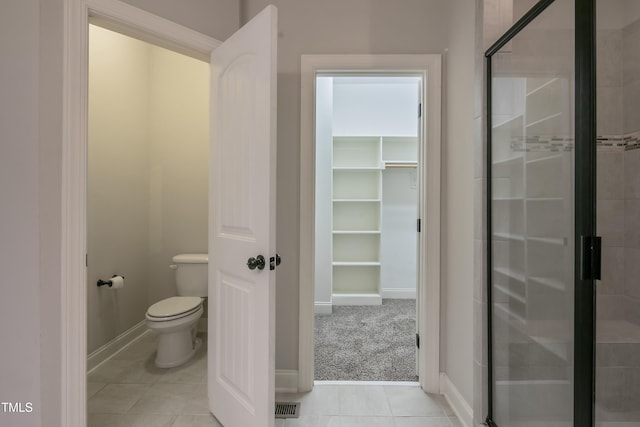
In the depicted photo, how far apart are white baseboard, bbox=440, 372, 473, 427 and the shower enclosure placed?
0.19 m

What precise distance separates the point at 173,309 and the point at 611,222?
2583mm

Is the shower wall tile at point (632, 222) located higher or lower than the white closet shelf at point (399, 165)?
lower

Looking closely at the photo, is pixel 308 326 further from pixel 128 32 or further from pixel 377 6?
pixel 377 6

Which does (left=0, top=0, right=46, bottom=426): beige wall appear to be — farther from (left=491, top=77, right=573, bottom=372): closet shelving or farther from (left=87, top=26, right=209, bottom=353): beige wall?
(left=491, top=77, right=573, bottom=372): closet shelving

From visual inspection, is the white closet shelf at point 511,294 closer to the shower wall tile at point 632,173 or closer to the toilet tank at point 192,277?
the shower wall tile at point 632,173

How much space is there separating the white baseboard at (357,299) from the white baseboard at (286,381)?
177cm

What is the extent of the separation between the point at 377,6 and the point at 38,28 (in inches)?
71.2

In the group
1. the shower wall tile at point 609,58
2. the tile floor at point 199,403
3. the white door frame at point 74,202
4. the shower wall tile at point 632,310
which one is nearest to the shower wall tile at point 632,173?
the shower wall tile at point 609,58

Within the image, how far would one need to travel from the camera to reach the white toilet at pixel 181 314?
211cm

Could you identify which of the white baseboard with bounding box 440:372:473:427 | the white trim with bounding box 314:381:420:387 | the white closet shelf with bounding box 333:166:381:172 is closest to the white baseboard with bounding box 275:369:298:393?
the white trim with bounding box 314:381:420:387

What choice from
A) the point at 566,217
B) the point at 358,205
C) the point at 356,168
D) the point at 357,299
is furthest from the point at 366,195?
the point at 566,217

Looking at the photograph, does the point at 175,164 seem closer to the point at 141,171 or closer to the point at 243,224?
the point at 141,171

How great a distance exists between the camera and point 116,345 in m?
2.40

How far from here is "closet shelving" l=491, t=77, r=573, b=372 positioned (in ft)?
3.49
